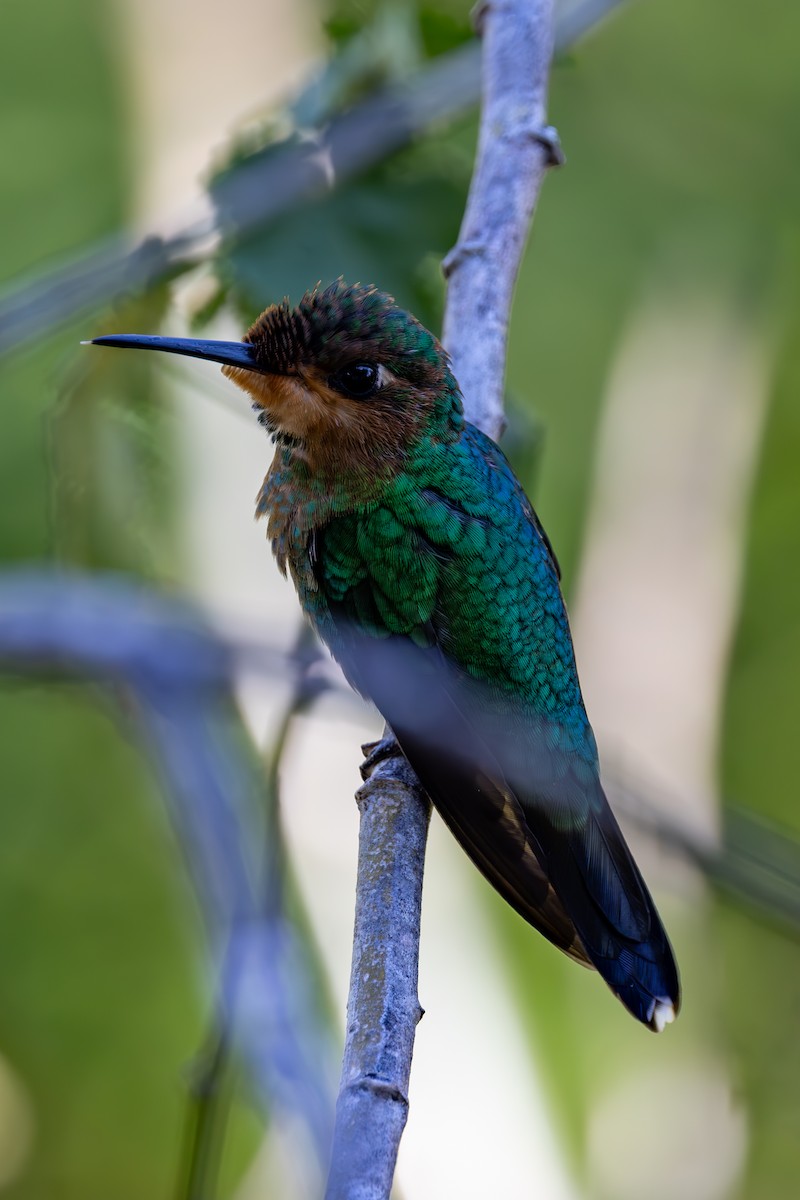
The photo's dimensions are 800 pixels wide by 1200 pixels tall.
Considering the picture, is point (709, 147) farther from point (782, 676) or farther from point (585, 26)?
point (585, 26)

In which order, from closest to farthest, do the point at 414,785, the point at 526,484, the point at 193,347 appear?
the point at 414,785 < the point at 193,347 < the point at 526,484

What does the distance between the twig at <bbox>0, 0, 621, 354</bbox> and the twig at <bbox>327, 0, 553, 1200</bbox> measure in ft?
0.59

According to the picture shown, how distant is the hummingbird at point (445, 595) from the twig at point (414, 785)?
0.14 metres

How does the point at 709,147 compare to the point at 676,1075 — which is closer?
the point at 676,1075

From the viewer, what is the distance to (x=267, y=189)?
9.36 ft

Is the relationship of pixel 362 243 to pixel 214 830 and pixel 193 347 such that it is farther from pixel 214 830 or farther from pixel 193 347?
pixel 214 830

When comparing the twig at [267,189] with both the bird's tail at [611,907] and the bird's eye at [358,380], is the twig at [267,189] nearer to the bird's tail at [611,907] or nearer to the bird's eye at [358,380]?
the bird's eye at [358,380]

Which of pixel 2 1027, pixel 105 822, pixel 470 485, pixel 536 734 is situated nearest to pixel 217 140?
pixel 470 485

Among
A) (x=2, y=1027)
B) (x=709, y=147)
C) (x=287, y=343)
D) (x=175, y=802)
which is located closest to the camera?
(x=175, y=802)

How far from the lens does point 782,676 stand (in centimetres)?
618

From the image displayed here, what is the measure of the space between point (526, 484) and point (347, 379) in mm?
676

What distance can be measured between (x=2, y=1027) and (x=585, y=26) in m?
4.53

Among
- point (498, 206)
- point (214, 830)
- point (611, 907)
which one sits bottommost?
point (214, 830)

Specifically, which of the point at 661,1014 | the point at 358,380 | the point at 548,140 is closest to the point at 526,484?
the point at 358,380
